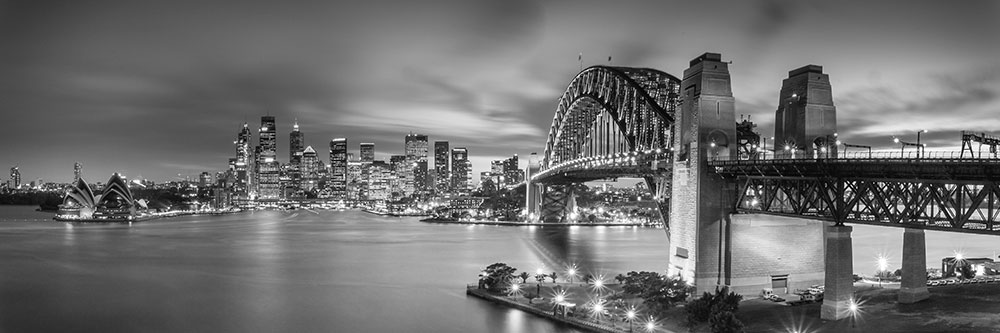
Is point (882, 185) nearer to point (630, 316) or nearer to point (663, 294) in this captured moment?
point (663, 294)

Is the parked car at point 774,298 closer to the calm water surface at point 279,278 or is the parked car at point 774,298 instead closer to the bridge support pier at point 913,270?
the bridge support pier at point 913,270

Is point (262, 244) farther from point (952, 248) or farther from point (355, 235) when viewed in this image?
point (952, 248)

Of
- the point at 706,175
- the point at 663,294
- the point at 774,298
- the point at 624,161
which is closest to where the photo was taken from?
the point at 663,294

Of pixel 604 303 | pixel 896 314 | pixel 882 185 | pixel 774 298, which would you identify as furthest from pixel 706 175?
pixel 896 314

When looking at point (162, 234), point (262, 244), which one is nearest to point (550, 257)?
point (262, 244)

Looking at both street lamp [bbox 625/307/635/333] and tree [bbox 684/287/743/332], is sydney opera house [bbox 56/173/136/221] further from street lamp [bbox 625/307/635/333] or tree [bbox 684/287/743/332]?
tree [bbox 684/287/743/332]

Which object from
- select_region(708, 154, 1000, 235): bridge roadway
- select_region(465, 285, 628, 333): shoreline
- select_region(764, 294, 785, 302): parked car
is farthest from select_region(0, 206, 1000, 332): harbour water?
select_region(708, 154, 1000, 235): bridge roadway
